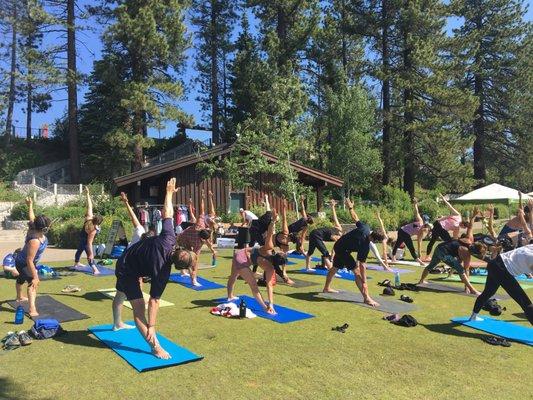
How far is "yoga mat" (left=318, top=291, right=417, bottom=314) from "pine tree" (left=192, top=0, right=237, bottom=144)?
98.9 ft

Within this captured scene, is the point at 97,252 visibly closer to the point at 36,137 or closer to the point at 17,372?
the point at 17,372

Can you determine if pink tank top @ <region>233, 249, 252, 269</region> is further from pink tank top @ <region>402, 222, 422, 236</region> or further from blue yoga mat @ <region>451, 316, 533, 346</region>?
pink tank top @ <region>402, 222, 422, 236</region>

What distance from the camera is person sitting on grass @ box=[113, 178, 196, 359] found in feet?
18.0

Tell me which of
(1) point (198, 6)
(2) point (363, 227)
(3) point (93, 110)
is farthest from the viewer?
(1) point (198, 6)

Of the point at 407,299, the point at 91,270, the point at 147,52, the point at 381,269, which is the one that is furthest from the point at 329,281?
the point at 147,52

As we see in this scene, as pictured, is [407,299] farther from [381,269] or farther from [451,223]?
[451,223]

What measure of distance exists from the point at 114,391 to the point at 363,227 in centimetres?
525

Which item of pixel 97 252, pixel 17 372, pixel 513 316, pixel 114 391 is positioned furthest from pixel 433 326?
pixel 97 252

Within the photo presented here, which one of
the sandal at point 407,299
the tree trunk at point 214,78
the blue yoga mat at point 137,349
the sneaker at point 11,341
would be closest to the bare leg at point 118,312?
the blue yoga mat at point 137,349

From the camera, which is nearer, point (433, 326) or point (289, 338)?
point (289, 338)

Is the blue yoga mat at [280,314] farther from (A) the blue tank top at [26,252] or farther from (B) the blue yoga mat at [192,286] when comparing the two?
(A) the blue tank top at [26,252]

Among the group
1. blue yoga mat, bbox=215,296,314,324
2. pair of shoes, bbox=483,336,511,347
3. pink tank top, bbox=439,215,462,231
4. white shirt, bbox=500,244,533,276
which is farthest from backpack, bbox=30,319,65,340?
pink tank top, bbox=439,215,462,231

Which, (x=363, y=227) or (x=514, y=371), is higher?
(x=363, y=227)

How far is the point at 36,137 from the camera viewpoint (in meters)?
39.5
